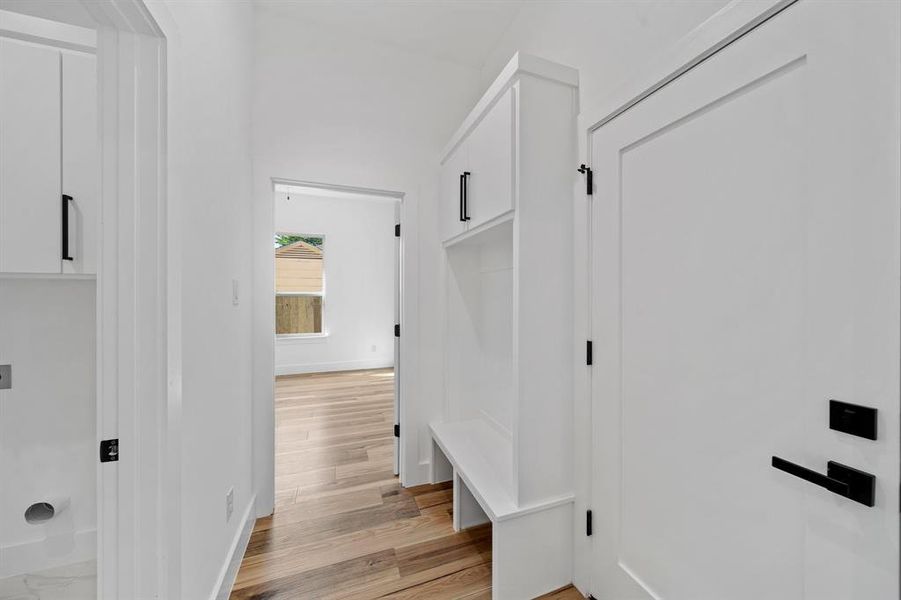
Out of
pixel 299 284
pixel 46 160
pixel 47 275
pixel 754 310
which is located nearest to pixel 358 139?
pixel 46 160

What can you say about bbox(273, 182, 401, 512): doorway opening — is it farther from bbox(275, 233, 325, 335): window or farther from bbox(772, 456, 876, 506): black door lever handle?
bbox(772, 456, 876, 506): black door lever handle

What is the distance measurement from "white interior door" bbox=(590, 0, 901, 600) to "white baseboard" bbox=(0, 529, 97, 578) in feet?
6.75

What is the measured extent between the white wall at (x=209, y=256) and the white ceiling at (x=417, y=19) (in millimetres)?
399

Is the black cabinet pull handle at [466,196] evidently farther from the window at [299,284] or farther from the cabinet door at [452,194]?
the window at [299,284]

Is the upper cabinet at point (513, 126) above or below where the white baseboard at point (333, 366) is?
above

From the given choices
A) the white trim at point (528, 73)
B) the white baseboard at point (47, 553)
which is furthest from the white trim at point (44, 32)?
the white baseboard at point (47, 553)

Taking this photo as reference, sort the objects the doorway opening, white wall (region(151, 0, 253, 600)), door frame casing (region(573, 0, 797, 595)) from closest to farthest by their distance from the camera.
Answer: white wall (region(151, 0, 253, 600))
door frame casing (region(573, 0, 797, 595))
the doorway opening

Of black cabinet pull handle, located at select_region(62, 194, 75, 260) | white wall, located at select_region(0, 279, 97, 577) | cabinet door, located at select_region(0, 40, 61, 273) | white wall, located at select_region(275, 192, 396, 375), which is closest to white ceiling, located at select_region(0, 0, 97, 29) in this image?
cabinet door, located at select_region(0, 40, 61, 273)

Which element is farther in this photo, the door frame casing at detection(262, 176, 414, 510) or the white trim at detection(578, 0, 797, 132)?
the door frame casing at detection(262, 176, 414, 510)

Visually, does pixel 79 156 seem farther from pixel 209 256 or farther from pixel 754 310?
pixel 754 310

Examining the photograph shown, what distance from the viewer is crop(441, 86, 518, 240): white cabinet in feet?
5.02

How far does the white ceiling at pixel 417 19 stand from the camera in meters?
2.04

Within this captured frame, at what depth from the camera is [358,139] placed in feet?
7.50

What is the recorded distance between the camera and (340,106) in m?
2.26
